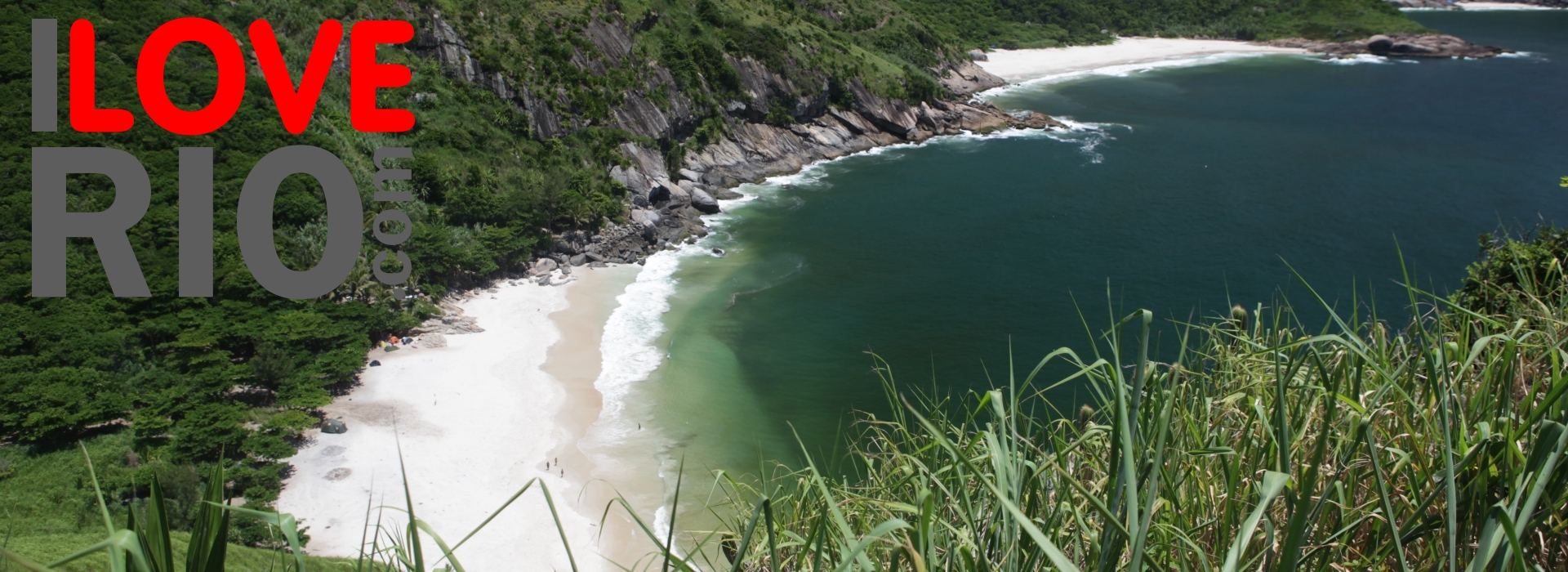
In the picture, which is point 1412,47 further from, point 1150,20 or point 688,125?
point 688,125

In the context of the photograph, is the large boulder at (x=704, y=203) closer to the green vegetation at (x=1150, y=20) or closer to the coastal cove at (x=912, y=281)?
the coastal cove at (x=912, y=281)

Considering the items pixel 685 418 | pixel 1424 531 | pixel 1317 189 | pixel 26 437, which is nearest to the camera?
pixel 1424 531

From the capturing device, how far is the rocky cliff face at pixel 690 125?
170ft

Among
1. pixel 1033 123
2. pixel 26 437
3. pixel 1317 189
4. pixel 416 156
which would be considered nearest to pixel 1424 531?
pixel 26 437

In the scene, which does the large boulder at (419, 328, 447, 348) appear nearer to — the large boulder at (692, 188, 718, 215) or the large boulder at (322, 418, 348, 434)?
the large boulder at (322, 418, 348, 434)

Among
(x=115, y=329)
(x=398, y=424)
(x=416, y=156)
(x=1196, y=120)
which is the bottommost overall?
(x=398, y=424)

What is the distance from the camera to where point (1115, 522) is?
4.01 metres

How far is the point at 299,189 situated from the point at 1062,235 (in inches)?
1628

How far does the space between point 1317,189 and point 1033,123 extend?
25422mm

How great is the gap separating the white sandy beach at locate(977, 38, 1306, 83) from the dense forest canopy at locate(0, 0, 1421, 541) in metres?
28.7

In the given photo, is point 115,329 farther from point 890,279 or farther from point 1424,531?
point 1424,531

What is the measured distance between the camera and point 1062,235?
52.0 metres

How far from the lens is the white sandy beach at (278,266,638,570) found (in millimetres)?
25567

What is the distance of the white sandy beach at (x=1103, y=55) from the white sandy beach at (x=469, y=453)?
79.9 metres
